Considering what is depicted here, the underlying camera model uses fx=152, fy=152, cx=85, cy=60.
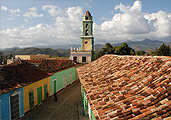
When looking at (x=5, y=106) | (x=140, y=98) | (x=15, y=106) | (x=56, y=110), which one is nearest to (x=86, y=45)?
(x=56, y=110)

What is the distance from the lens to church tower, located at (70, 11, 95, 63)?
1128 inches

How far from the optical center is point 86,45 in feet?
99.1

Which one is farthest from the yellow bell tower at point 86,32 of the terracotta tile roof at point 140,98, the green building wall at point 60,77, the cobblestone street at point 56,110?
the terracotta tile roof at point 140,98

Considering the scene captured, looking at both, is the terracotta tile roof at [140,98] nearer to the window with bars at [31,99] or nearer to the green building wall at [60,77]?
the window with bars at [31,99]

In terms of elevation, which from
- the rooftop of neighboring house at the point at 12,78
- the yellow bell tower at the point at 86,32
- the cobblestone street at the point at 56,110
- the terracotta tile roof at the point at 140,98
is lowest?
the cobblestone street at the point at 56,110

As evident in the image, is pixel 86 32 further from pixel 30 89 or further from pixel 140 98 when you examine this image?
pixel 140 98

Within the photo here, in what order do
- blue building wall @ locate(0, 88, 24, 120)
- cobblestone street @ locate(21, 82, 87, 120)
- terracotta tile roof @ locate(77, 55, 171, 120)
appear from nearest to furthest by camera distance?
1. terracotta tile roof @ locate(77, 55, 171, 120)
2. blue building wall @ locate(0, 88, 24, 120)
3. cobblestone street @ locate(21, 82, 87, 120)

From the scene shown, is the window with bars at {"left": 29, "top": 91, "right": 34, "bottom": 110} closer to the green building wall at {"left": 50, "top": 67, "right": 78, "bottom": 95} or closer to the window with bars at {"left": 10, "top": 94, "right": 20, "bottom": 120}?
the window with bars at {"left": 10, "top": 94, "right": 20, "bottom": 120}

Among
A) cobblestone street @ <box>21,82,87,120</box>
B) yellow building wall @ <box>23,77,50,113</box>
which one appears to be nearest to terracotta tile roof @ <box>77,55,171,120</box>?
cobblestone street @ <box>21,82,87,120</box>

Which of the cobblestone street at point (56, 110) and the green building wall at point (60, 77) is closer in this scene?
the cobblestone street at point (56, 110)

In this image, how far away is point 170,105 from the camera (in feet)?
9.96

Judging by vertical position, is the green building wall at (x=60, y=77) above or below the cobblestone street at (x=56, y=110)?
above

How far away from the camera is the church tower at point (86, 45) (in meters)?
28.7

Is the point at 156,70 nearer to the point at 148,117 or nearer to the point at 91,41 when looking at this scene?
the point at 148,117
